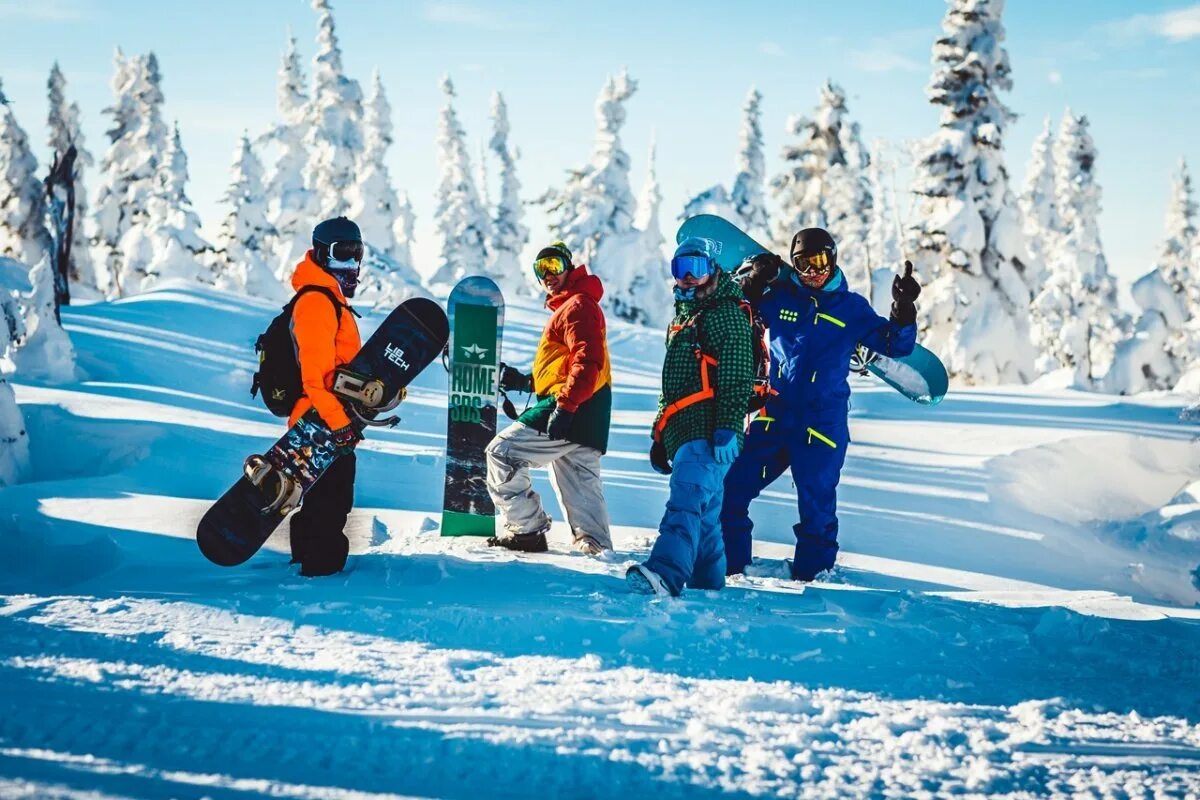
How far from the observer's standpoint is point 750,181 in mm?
41406

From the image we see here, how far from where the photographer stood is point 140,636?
4066 mm

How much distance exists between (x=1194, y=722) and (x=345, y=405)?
430 centimetres

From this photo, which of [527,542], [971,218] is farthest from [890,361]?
[971,218]

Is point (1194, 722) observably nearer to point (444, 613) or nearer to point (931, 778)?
point (931, 778)

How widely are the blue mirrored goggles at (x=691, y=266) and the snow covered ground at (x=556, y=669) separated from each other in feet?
5.86

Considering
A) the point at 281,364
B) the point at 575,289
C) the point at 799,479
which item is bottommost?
the point at 799,479

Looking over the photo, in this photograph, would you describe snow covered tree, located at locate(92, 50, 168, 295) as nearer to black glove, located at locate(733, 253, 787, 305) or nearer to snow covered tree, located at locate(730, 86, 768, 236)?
snow covered tree, located at locate(730, 86, 768, 236)

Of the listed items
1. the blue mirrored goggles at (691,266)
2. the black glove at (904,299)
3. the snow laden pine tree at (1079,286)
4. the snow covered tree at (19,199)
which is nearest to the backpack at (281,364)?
the blue mirrored goggles at (691,266)

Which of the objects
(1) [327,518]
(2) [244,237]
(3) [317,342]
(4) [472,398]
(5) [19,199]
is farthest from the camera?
(2) [244,237]

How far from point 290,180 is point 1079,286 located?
35.8 metres

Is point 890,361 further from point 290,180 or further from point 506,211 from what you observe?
point 506,211

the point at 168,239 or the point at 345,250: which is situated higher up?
the point at 168,239

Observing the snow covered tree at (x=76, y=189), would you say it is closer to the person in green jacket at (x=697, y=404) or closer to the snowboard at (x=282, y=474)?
the snowboard at (x=282, y=474)

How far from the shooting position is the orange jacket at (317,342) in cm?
504
